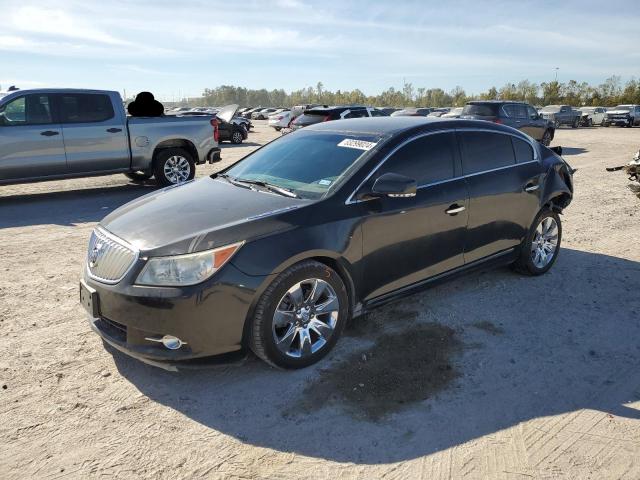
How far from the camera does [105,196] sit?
9992 millimetres

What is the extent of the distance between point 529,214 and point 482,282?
0.82 meters

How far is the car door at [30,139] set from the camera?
8.78 m

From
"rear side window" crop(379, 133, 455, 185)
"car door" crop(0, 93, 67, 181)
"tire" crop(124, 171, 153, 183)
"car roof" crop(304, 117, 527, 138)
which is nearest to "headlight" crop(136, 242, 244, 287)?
"rear side window" crop(379, 133, 455, 185)

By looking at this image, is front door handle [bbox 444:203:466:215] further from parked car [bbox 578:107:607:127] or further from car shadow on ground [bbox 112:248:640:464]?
parked car [bbox 578:107:607:127]

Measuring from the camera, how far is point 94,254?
12.0 ft

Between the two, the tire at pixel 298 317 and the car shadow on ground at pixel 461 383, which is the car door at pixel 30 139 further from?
the tire at pixel 298 317

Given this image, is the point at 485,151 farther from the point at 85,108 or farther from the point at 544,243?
the point at 85,108

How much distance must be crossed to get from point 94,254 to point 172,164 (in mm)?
7162

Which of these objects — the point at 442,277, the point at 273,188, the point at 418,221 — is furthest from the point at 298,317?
the point at 442,277

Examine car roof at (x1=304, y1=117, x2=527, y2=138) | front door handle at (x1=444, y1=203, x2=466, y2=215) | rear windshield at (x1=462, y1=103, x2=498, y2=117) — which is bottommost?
front door handle at (x1=444, y1=203, x2=466, y2=215)

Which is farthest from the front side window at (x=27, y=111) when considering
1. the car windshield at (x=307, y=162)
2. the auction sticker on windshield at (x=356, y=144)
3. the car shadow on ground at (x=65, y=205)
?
the auction sticker on windshield at (x=356, y=144)

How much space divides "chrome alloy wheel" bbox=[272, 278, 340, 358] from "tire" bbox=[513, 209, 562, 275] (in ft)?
8.33

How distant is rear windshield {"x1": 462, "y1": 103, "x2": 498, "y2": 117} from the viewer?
57.2ft

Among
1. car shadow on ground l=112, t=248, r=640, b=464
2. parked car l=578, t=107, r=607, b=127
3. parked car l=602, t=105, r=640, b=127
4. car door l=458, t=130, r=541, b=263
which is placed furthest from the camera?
parked car l=578, t=107, r=607, b=127
